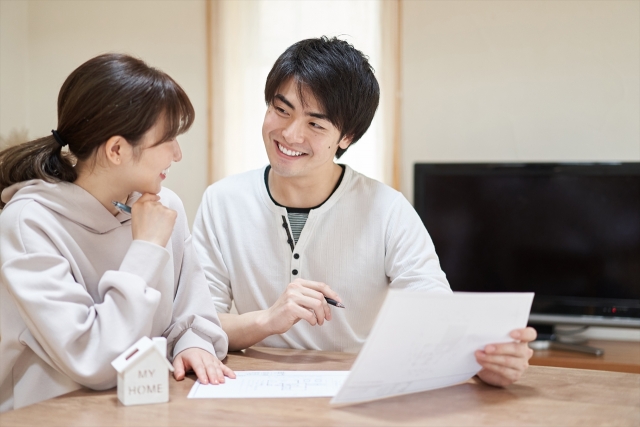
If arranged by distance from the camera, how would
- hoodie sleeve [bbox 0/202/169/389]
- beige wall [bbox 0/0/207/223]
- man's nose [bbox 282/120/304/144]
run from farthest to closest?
beige wall [bbox 0/0/207/223] < man's nose [bbox 282/120/304/144] < hoodie sleeve [bbox 0/202/169/389]

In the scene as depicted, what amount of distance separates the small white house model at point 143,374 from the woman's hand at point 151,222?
20 cm

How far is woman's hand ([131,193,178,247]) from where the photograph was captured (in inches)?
48.3

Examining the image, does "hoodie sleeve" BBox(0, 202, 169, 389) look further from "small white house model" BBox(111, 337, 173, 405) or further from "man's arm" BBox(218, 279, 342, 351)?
"man's arm" BBox(218, 279, 342, 351)

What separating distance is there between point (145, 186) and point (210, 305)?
30 centimetres

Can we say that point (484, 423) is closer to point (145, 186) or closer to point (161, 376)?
point (161, 376)

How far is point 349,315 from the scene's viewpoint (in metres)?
1.86

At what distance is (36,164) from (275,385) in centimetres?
61

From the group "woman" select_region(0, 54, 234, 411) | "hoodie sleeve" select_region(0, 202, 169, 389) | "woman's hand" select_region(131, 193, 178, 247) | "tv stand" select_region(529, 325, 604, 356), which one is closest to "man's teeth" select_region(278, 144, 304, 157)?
"woman" select_region(0, 54, 234, 411)

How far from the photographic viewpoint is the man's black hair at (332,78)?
70.5 inches

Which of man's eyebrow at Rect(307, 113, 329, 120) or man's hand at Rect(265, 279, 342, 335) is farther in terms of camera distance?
man's eyebrow at Rect(307, 113, 329, 120)

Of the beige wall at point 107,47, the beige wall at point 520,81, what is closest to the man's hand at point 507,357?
the beige wall at point 520,81

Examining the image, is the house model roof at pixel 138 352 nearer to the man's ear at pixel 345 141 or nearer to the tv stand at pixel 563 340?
the man's ear at pixel 345 141

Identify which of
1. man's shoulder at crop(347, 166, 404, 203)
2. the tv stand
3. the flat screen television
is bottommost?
the tv stand

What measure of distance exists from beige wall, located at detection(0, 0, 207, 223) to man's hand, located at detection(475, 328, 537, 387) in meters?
2.64
